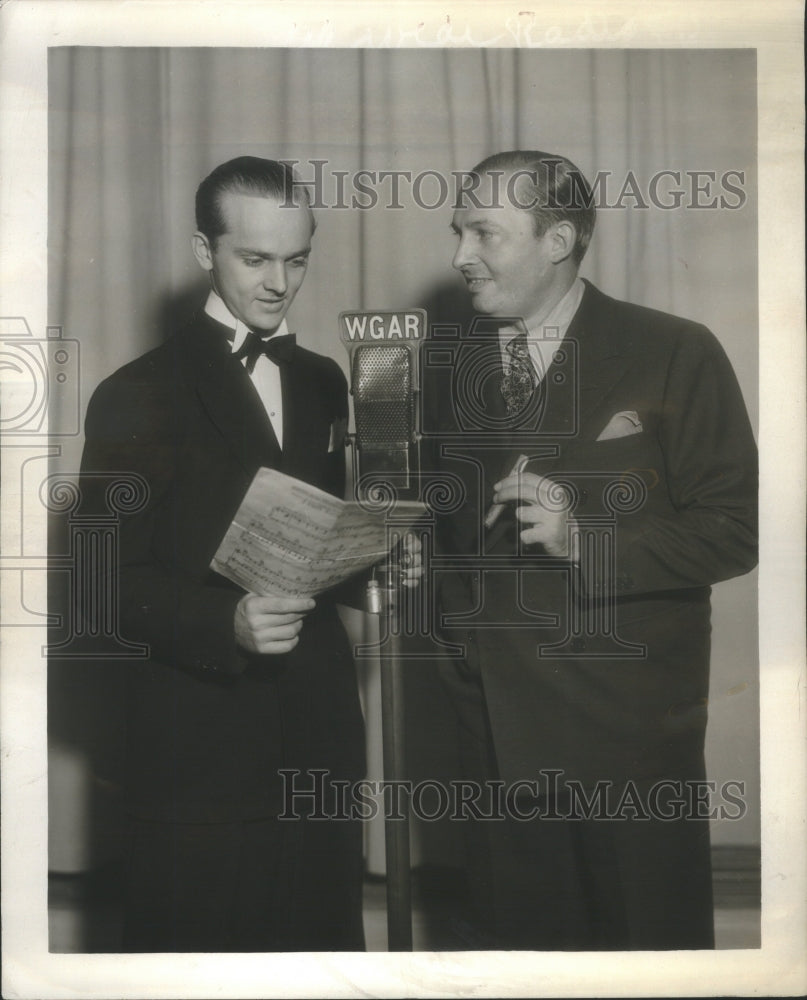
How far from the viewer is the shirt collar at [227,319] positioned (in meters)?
2.76

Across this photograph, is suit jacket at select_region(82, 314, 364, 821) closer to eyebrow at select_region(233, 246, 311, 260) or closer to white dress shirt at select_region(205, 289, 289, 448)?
white dress shirt at select_region(205, 289, 289, 448)

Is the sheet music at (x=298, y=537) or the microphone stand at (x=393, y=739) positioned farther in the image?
the microphone stand at (x=393, y=739)

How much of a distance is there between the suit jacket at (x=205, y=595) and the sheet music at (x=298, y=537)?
0.20ft

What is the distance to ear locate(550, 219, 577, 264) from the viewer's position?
276cm

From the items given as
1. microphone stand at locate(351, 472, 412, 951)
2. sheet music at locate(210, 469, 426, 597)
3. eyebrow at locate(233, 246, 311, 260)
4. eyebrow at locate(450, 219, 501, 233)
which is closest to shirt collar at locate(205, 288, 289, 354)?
eyebrow at locate(233, 246, 311, 260)

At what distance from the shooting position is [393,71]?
9.09 ft

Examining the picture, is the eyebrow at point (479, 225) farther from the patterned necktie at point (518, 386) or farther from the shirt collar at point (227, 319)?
the shirt collar at point (227, 319)

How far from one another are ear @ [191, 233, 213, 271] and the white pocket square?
100cm

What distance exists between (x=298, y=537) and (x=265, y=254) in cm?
68

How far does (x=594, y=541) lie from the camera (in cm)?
275

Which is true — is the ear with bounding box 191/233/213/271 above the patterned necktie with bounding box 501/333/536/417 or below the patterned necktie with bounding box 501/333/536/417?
above

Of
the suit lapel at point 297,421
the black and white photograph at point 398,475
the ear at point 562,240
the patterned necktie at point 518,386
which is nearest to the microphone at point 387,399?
the black and white photograph at point 398,475

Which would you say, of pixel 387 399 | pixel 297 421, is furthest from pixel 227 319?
pixel 387 399

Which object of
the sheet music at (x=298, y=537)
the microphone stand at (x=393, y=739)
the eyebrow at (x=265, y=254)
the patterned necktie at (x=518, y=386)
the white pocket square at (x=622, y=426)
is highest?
the eyebrow at (x=265, y=254)
